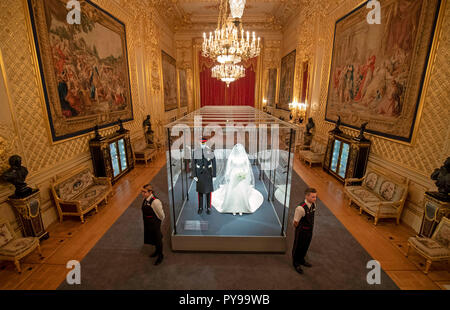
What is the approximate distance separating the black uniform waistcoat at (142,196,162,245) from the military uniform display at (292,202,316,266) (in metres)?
2.44

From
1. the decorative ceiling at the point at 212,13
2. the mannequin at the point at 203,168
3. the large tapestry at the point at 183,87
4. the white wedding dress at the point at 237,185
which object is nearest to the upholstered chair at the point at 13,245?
the mannequin at the point at 203,168

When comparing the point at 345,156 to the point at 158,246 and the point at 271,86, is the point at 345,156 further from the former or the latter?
the point at 271,86

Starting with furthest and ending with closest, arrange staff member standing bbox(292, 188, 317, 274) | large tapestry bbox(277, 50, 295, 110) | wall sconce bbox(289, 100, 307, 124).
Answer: large tapestry bbox(277, 50, 295, 110)
wall sconce bbox(289, 100, 307, 124)
staff member standing bbox(292, 188, 317, 274)

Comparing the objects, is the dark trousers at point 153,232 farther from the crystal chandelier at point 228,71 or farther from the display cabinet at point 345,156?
the crystal chandelier at point 228,71

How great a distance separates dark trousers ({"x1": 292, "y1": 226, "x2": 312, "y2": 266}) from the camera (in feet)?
11.7

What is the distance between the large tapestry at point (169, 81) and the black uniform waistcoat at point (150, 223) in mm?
10733

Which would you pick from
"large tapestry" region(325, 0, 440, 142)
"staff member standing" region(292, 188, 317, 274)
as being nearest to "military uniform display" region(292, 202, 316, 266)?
"staff member standing" region(292, 188, 317, 274)

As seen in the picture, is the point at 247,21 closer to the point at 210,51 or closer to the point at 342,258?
the point at 210,51

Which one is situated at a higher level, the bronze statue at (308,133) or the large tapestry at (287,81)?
the large tapestry at (287,81)

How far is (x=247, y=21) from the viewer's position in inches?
605

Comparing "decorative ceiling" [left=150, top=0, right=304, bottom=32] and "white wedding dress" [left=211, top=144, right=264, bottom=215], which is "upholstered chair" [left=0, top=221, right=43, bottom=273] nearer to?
"white wedding dress" [left=211, top=144, right=264, bottom=215]

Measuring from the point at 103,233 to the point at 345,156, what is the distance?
303 inches

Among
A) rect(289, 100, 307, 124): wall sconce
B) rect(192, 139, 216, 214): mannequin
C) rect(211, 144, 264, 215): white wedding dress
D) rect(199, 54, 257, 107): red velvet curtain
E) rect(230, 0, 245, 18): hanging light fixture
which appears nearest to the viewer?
rect(192, 139, 216, 214): mannequin

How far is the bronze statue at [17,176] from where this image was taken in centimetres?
394
